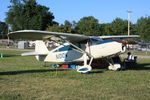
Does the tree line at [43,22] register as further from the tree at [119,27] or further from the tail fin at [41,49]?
the tail fin at [41,49]

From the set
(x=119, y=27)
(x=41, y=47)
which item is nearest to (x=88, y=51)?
(x=41, y=47)

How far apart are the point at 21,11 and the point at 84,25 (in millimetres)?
22255

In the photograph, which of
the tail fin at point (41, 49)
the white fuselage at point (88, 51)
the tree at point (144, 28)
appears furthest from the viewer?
the tree at point (144, 28)

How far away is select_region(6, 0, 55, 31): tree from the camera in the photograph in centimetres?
8862

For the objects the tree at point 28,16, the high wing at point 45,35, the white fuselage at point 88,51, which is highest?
the tree at point 28,16

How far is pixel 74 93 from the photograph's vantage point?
8.08 meters

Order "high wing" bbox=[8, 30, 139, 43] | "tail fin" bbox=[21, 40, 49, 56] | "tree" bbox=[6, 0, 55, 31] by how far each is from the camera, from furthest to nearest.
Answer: "tree" bbox=[6, 0, 55, 31] < "tail fin" bbox=[21, 40, 49, 56] < "high wing" bbox=[8, 30, 139, 43]

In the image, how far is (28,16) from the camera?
297 feet

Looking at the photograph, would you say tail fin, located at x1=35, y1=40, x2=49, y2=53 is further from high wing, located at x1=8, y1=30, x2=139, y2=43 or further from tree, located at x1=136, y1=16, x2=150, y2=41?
tree, located at x1=136, y1=16, x2=150, y2=41

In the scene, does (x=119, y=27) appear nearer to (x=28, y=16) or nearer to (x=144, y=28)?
(x=144, y=28)

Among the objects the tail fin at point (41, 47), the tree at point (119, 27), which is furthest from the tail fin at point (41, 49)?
the tree at point (119, 27)

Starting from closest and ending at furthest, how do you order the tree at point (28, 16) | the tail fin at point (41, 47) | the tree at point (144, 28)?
the tail fin at point (41, 47) → the tree at point (144, 28) → the tree at point (28, 16)

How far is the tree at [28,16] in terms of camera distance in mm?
88625

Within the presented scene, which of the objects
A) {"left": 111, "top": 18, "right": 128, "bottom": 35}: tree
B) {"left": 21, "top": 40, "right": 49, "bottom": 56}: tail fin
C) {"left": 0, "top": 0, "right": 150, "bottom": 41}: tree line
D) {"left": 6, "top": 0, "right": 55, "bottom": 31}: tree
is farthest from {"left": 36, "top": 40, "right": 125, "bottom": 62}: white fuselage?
{"left": 6, "top": 0, "right": 55, "bottom": 31}: tree
